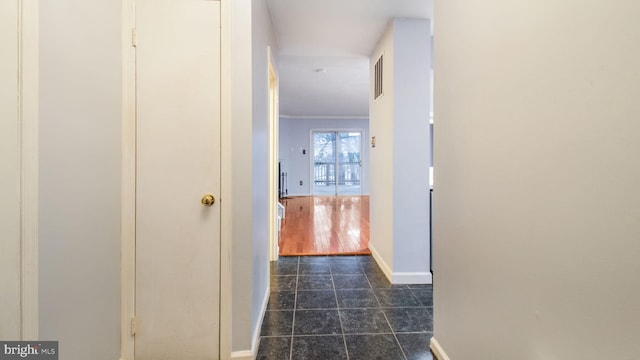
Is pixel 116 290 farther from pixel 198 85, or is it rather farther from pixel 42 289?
pixel 198 85

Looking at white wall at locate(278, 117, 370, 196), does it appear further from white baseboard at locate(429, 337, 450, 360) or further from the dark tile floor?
white baseboard at locate(429, 337, 450, 360)

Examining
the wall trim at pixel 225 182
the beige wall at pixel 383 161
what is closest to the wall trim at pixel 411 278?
the beige wall at pixel 383 161

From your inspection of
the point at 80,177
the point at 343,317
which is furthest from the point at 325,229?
the point at 80,177

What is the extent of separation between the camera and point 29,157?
3.24 feet

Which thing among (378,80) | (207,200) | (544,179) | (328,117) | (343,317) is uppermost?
(328,117)

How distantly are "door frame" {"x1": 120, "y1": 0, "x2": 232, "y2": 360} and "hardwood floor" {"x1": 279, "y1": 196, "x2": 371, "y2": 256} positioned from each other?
80.2 inches

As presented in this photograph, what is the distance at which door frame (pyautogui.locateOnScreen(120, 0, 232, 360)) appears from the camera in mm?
1521

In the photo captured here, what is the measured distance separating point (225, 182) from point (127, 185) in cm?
49

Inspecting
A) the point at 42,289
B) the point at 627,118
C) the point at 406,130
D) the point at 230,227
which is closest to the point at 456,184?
the point at 627,118

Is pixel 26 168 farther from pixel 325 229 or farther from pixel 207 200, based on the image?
pixel 325 229

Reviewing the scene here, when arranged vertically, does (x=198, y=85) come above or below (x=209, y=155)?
above

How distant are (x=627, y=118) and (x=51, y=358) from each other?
190 centimetres

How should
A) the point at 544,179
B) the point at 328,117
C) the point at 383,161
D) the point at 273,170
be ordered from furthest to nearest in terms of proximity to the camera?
the point at 328,117
the point at 273,170
the point at 383,161
the point at 544,179

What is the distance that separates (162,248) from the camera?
160 centimetres
